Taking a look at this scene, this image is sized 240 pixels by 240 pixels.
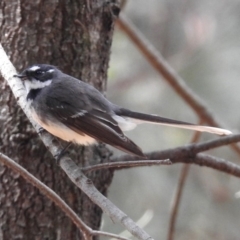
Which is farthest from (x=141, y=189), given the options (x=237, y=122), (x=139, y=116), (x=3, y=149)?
(x=3, y=149)

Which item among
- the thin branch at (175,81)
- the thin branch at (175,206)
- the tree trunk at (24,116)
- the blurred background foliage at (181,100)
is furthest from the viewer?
the blurred background foliage at (181,100)

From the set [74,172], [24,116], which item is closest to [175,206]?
[24,116]

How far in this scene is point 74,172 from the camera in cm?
202

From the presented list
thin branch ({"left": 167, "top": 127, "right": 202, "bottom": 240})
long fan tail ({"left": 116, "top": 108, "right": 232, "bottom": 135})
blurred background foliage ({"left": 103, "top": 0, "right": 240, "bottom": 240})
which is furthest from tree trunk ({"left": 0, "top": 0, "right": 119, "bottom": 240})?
blurred background foliage ({"left": 103, "top": 0, "right": 240, "bottom": 240})

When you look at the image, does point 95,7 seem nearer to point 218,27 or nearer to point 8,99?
point 8,99

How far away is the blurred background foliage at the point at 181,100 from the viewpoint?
4957 millimetres

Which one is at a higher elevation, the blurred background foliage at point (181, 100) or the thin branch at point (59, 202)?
the blurred background foliage at point (181, 100)

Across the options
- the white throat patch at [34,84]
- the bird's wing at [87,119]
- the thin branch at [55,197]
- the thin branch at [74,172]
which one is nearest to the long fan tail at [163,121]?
the bird's wing at [87,119]

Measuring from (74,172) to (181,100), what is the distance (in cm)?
331

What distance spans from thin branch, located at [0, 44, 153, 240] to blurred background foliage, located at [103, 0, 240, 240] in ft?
8.26

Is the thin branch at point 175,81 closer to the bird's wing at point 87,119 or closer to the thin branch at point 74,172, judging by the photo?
the bird's wing at point 87,119

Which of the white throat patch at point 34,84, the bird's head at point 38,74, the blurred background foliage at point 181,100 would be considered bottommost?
the bird's head at point 38,74

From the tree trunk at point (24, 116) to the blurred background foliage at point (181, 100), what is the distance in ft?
7.22

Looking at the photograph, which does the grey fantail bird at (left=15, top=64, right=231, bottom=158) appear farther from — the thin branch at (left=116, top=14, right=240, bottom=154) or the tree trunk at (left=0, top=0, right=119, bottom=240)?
the thin branch at (left=116, top=14, right=240, bottom=154)
